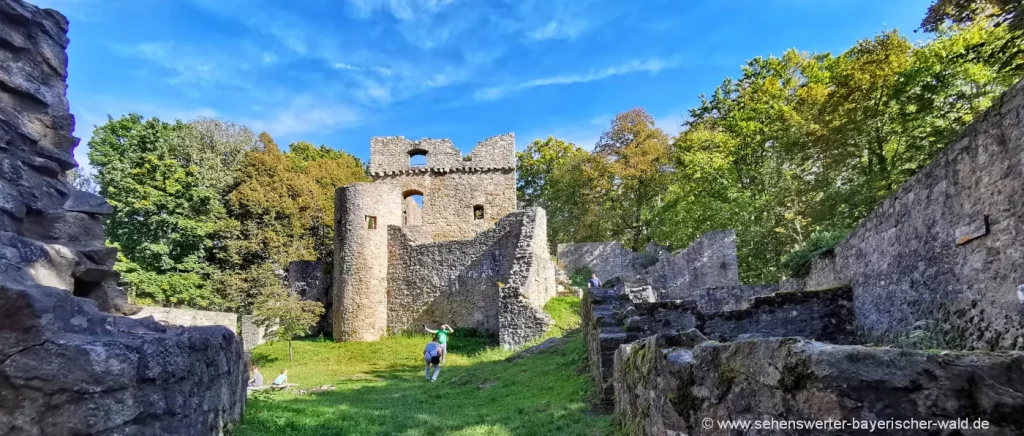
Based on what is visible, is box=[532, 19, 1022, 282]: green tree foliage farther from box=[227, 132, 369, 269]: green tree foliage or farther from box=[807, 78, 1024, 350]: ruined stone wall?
box=[227, 132, 369, 269]: green tree foliage

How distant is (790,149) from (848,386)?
2483 cm

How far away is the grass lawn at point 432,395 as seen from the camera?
19.5 ft

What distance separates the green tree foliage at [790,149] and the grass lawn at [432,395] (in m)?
8.02

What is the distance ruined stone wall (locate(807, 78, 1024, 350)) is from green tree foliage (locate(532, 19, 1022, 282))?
145 inches

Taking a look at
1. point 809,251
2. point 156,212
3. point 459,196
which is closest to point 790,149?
point 809,251

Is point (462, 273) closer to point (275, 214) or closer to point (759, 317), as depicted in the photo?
point (275, 214)

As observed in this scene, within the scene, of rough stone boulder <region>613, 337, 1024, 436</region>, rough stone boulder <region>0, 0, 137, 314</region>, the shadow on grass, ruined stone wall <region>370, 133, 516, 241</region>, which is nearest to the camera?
rough stone boulder <region>613, 337, 1024, 436</region>

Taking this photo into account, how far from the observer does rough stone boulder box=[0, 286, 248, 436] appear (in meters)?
2.66

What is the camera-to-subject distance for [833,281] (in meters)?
9.80

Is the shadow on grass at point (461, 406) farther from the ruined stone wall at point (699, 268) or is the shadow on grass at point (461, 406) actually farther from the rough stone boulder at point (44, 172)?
the ruined stone wall at point (699, 268)

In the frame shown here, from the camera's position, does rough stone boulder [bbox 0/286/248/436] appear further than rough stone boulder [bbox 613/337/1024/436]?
Yes

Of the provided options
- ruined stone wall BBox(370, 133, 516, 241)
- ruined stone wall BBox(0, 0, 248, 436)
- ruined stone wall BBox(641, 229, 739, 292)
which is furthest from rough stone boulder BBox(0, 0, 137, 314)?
ruined stone wall BBox(370, 133, 516, 241)

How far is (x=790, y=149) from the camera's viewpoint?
23.3 m

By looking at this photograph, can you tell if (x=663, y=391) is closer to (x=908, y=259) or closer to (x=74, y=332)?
(x=74, y=332)
